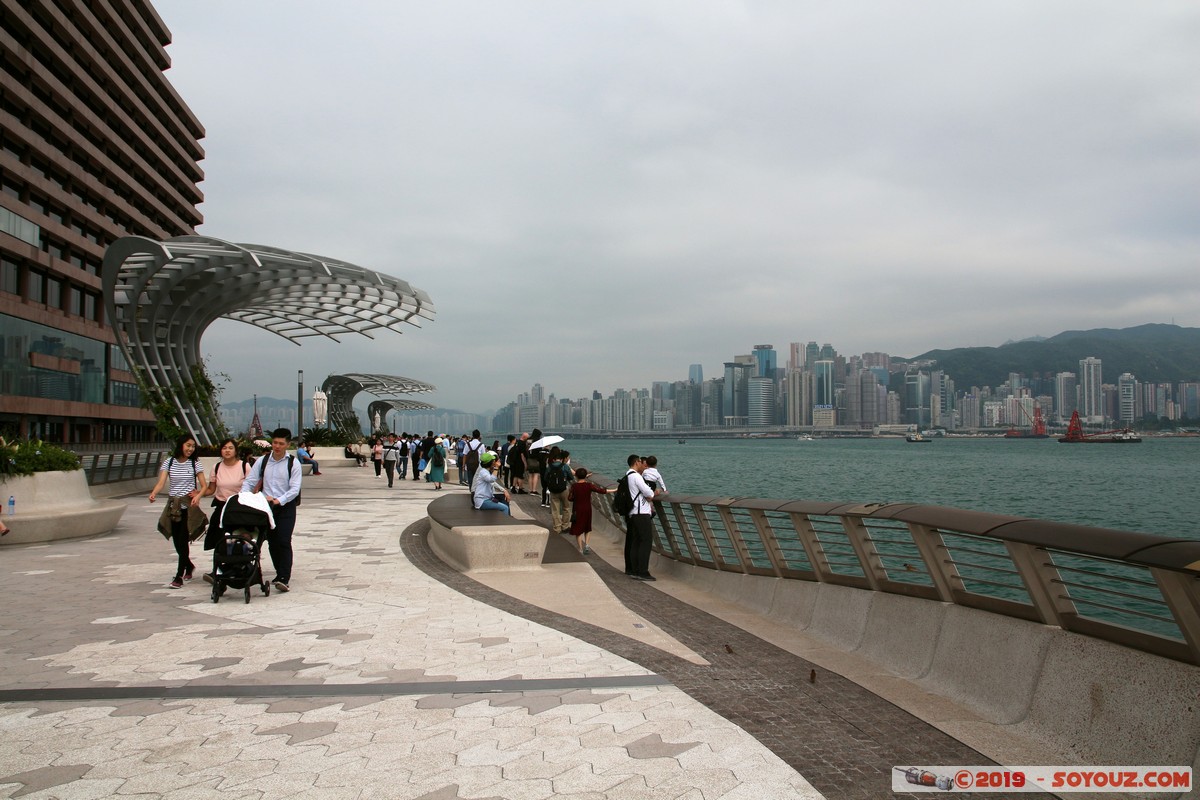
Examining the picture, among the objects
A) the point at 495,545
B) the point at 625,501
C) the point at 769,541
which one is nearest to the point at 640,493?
the point at 625,501

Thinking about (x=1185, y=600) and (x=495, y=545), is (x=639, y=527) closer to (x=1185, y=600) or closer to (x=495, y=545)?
(x=495, y=545)

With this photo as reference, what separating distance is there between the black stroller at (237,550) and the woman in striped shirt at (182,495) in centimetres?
105

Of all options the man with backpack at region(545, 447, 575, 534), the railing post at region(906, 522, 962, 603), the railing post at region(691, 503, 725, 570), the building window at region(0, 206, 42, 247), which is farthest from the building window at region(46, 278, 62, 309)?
the railing post at region(906, 522, 962, 603)

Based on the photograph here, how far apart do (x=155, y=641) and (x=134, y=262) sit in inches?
871

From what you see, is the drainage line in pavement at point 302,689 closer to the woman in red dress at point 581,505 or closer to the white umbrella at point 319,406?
the woman in red dress at point 581,505

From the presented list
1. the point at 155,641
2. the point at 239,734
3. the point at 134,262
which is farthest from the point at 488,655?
the point at 134,262

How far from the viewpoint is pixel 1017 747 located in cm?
443

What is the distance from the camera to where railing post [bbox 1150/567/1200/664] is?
3627 mm

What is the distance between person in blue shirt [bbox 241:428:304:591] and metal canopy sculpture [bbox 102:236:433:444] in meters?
15.0

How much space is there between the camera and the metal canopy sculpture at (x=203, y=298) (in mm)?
23875

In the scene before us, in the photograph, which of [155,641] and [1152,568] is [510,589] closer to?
[155,641]

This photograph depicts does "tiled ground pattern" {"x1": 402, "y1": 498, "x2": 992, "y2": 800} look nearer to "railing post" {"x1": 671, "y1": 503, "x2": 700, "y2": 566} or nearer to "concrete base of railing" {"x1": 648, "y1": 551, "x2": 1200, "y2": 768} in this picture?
"concrete base of railing" {"x1": 648, "y1": 551, "x2": 1200, "y2": 768}

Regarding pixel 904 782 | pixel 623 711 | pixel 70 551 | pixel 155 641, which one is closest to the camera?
pixel 904 782

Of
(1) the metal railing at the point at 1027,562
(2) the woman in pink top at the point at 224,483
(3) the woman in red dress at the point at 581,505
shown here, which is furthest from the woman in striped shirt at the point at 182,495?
(1) the metal railing at the point at 1027,562
